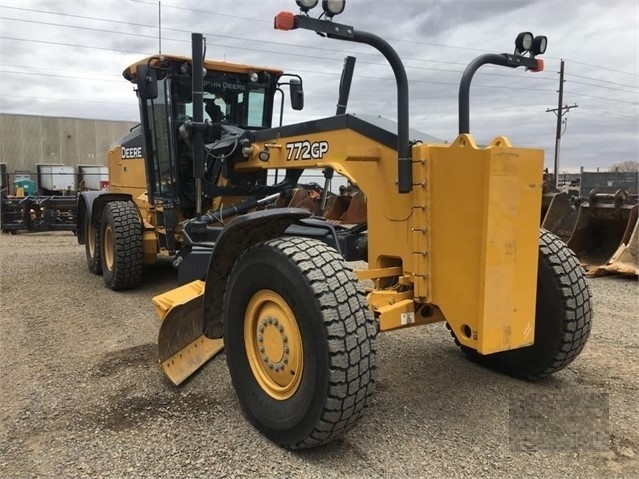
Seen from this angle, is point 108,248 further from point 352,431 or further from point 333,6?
point 333,6

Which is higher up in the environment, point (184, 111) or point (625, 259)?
point (184, 111)

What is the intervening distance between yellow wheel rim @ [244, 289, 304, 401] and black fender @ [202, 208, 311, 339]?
1.32ft

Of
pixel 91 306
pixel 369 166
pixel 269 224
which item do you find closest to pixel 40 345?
pixel 91 306

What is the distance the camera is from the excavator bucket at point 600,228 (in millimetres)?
8422

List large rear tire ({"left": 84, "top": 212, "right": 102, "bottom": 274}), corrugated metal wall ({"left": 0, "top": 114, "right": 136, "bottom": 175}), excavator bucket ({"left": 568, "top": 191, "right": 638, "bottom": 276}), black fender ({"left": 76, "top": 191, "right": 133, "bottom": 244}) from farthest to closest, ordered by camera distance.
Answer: corrugated metal wall ({"left": 0, "top": 114, "right": 136, "bottom": 175}) < excavator bucket ({"left": 568, "top": 191, "right": 638, "bottom": 276}) < large rear tire ({"left": 84, "top": 212, "right": 102, "bottom": 274}) < black fender ({"left": 76, "top": 191, "right": 133, "bottom": 244})

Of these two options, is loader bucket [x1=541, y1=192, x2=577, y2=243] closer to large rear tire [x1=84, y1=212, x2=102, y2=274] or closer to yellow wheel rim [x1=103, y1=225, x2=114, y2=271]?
yellow wheel rim [x1=103, y1=225, x2=114, y2=271]

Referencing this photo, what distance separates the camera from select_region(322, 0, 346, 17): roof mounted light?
2820mm

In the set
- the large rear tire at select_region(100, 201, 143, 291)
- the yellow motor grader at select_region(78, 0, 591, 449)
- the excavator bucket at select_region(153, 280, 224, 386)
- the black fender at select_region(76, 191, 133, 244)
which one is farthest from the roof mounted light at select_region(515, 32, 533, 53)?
the black fender at select_region(76, 191, 133, 244)

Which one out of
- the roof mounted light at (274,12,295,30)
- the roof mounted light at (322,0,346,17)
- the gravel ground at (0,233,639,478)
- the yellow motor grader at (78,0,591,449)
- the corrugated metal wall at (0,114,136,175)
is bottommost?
the gravel ground at (0,233,639,478)

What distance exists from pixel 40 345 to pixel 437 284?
3593 millimetres

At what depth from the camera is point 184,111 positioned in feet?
21.4

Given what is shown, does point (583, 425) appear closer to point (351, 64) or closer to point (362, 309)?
point (362, 309)

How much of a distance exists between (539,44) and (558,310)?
5.61ft

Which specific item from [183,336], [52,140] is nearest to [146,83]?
[183,336]
